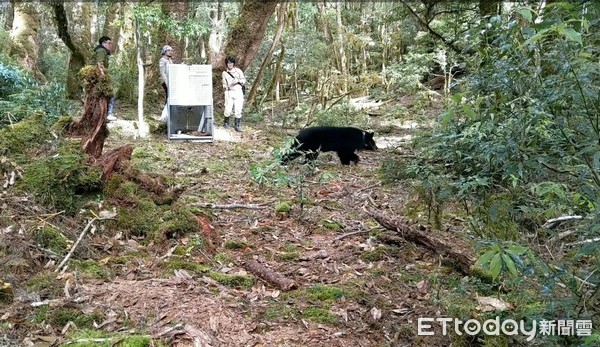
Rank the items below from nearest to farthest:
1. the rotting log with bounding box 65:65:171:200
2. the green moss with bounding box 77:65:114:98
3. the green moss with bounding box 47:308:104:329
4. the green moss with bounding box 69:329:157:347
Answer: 1. the green moss with bounding box 69:329:157:347
2. the green moss with bounding box 47:308:104:329
3. the rotting log with bounding box 65:65:171:200
4. the green moss with bounding box 77:65:114:98

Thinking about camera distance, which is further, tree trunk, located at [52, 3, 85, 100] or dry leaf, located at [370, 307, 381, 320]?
tree trunk, located at [52, 3, 85, 100]

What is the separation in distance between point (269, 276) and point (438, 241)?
1.40m

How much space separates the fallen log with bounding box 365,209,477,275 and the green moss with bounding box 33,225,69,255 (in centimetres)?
246

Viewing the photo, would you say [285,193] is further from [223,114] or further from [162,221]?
[223,114]

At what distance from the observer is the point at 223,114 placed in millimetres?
11602

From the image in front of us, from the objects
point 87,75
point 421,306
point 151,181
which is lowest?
point 421,306

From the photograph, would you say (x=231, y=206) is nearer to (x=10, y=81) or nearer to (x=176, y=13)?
(x=10, y=81)

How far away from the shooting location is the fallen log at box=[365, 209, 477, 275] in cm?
400

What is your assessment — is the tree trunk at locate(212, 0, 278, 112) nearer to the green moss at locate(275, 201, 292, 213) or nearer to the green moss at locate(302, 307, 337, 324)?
the green moss at locate(275, 201, 292, 213)

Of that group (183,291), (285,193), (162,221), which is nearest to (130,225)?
(162,221)

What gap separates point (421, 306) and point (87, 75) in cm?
391

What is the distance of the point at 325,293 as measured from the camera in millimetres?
3607

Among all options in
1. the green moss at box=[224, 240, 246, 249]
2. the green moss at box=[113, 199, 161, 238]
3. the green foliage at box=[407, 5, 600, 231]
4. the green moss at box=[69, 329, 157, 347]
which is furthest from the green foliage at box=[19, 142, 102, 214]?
the green foliage at box=[407, 5, 600, 231]

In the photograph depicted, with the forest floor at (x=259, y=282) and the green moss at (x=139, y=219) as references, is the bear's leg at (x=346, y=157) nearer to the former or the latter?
the forest floor at (x=259, y=282)
